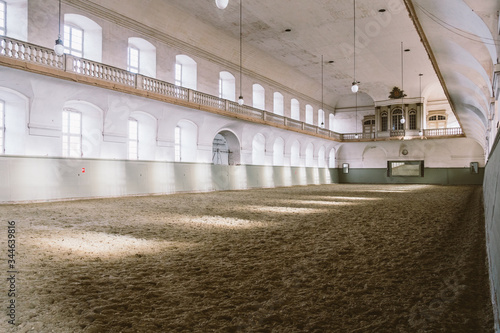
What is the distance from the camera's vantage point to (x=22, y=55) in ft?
42.5

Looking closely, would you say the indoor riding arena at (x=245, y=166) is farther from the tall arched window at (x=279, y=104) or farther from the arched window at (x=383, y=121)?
the arched window at (x=383, y=121)

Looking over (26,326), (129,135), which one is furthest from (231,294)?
(129,135)

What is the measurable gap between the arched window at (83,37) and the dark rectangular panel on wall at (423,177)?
3013cm

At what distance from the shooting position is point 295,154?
32719 millimetres

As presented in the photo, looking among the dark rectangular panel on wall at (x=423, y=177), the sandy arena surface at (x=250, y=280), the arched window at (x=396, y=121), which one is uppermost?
the arched window at (x=396, y=121)

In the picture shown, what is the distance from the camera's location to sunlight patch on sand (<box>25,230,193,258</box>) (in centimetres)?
487

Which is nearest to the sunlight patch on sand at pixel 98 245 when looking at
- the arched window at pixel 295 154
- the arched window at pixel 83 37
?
the arched window at pixel 83 37

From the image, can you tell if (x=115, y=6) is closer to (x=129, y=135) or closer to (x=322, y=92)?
(x=129, y=135)

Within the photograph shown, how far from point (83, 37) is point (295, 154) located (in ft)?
69.0

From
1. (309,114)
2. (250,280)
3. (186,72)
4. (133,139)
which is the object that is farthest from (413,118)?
(250,280)

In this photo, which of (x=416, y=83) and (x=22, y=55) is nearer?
(x=22, y=55)

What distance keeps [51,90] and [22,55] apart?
4.97 feet

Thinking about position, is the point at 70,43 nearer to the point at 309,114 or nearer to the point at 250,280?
the point at 250,280

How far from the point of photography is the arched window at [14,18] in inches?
521
